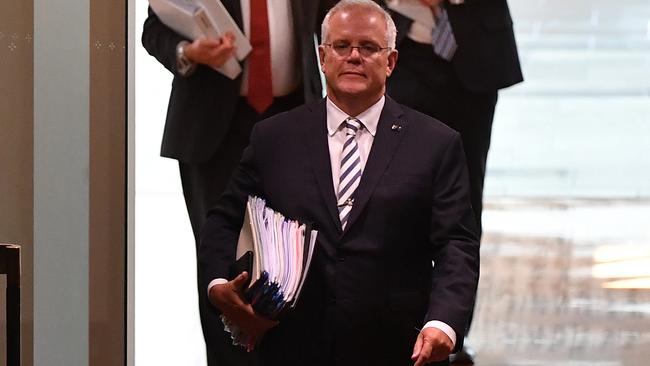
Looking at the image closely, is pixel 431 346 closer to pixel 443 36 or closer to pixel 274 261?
pixel 274 261

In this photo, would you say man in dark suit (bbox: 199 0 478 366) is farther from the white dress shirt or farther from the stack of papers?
the white dress shirt

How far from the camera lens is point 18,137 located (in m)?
4.52

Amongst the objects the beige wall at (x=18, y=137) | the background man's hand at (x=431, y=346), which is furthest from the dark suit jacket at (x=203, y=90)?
the background man's hand at (x=431, y=346)

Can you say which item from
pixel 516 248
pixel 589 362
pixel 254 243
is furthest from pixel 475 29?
pixel 254 243

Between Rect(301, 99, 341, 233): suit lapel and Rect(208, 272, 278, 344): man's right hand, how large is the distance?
0.30m

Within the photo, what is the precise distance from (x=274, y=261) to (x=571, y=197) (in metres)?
1.73

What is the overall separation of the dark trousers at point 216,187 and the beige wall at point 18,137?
25.3 inches

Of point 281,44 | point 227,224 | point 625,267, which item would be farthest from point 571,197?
point 227,224

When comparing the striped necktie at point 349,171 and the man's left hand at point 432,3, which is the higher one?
the man's left hand at point 432,3

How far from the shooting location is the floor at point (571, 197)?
13.9ft

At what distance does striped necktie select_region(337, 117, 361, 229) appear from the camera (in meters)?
3.04

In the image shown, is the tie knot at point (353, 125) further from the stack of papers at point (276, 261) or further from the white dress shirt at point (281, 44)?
the white dress shirt at point (281, 44)

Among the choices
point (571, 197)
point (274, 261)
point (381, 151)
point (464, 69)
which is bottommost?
point (274, 261)

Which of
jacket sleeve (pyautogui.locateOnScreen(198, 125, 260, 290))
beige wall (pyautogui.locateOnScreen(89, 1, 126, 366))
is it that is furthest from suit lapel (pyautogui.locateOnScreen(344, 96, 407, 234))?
beige wall (pyautogui.locateOnScreen(89, 1, 126, 366))
